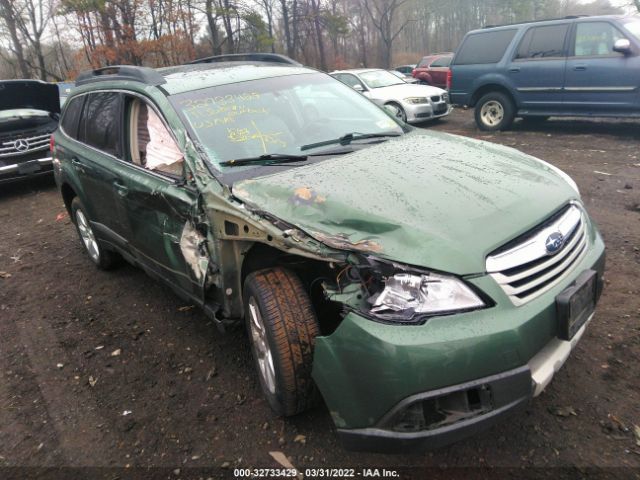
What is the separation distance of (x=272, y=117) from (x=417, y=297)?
1796 millimetres

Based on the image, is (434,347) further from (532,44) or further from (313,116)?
(532,44)

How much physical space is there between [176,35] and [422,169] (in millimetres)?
28309

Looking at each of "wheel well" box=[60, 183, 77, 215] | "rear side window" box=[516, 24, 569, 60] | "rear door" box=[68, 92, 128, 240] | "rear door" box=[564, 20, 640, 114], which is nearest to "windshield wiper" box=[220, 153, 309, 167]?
"rear door" box=[68, 92, 128, 240]

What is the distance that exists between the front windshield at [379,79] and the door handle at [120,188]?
9.48 metres

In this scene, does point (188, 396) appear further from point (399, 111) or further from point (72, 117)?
point (399, 111)

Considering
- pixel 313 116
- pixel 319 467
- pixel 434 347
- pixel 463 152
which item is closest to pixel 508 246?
pixel 434 347

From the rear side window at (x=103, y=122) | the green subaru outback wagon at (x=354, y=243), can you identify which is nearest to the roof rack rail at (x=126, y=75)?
the green subaru outback wagon at (x=354, y=243)

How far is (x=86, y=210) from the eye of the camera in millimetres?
4414

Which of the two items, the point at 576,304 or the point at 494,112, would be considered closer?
the point at 576,304

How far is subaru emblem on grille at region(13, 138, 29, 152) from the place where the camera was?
26.9 feet

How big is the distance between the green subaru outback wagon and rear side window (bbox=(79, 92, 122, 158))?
30 millimetres

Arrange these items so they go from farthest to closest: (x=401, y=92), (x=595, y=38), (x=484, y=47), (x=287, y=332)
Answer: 1. (x=401, y=92)
2. (x=484, y=47)
3. (x=595, y=38)
4. (x=287, y=332)

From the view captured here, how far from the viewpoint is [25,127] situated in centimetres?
845

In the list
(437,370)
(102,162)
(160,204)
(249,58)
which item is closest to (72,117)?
(102,162)
